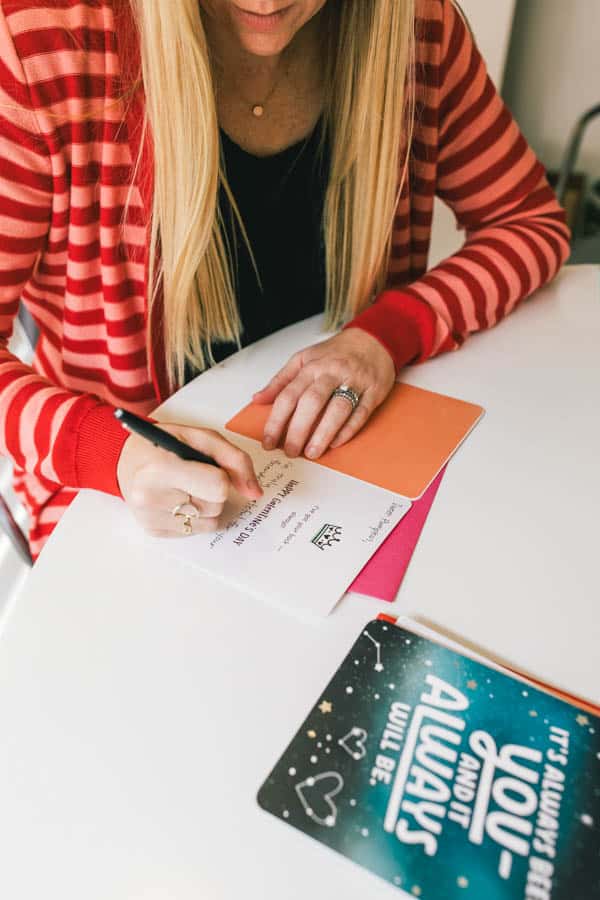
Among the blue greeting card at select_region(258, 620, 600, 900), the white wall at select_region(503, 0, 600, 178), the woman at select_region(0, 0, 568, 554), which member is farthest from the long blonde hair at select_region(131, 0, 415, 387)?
the white wall at select_region(503, 0, 600, 178)

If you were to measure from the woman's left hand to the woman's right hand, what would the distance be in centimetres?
9

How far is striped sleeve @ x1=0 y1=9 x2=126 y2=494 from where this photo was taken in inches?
25.8

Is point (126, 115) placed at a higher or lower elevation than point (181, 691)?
higher

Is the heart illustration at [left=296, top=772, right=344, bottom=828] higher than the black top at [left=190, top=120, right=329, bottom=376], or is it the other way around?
the black top at [left=190, top=120, right=329, bottom=376]

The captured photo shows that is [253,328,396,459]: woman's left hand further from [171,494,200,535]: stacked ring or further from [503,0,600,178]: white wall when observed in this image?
[503,0,600,178]: white wall

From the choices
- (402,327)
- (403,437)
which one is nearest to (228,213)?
(402,327)

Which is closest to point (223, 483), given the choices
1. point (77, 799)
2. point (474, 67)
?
point (77, 799)

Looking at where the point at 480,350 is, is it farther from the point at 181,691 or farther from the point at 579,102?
the point at 579,102

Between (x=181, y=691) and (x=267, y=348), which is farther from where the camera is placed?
(x=267, y=348)

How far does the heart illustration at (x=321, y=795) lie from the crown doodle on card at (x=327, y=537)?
0.19 m

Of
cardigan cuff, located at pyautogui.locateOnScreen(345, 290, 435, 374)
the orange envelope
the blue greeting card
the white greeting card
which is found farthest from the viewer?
cardigan cuff, located at pyautogui.locateOnScreen(345, 290, 435, 374)

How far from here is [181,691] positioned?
464 mm

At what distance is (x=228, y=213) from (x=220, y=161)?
0.25ft

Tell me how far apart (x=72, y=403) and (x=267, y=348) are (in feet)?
0.87
